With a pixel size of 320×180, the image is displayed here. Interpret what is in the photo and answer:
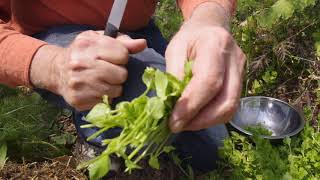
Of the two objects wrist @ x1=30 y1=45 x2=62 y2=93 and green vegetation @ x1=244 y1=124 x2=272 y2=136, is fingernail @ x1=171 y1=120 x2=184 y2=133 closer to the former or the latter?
wrist @ x1=30 y1=45 x2=62 y2=93

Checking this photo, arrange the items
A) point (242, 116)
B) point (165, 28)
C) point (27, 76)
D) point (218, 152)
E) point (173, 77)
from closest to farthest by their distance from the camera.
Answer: point (173, 77)
point (27, 76)
point (218, 152)
point (242, 116)
point (165, 28)

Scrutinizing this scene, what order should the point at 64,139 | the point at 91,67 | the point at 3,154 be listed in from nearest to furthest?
the point at 91,67 < the point at 3,154 < the point at 64,139

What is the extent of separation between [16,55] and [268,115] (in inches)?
39.0

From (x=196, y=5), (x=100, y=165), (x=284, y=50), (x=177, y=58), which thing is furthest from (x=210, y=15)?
(x=284, y=50)

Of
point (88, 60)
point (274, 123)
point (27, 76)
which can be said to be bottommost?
point (274, 123)

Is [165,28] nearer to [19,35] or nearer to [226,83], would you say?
[19,35]

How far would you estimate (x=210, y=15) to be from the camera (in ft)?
4.68

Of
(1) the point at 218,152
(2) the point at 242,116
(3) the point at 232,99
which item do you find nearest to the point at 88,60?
(3) the point at 232,99

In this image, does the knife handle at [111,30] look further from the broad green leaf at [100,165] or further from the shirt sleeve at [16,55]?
the broad green leaf at [100,165]

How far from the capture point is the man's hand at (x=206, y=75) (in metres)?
1.14

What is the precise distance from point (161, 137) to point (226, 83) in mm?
188

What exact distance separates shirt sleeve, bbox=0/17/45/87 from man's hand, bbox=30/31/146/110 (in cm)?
10

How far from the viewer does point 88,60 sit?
1.25 metres

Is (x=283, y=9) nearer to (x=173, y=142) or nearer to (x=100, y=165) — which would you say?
(x=173, y=142)
